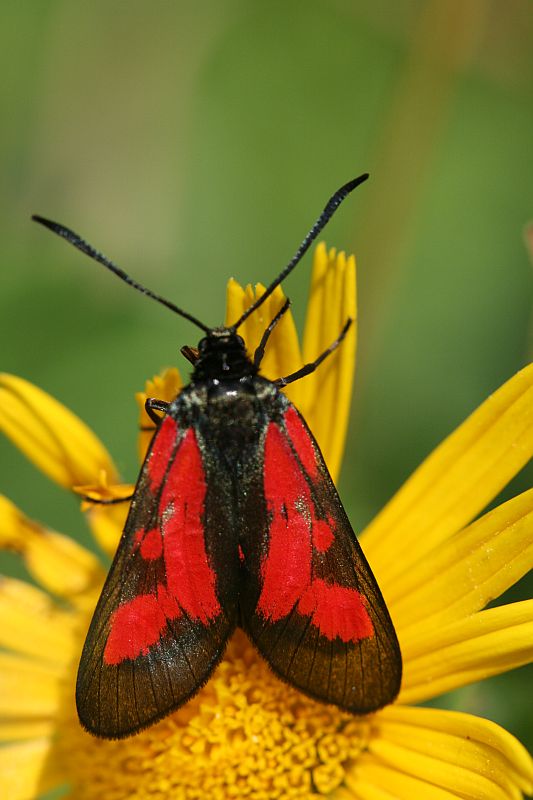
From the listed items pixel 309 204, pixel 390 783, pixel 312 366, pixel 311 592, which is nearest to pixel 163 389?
pixel 312 366

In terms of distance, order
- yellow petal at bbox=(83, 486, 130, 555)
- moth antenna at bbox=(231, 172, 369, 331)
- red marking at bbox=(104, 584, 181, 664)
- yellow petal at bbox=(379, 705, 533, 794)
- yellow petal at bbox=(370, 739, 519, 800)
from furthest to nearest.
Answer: yellow petal at bbox=(83, 486, 130, 555), moth antenna at bbox=(231, 172, 369, 331), red marking at bbox=(104, 584, 181, 664), yellow petal at bbox=(370, 739, 519, 800), yellow petal at bbox=(379, 705, 533, 794)

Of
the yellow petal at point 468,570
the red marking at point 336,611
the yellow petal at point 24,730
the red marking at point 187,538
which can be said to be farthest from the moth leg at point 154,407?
the yellow petal at point 24,730

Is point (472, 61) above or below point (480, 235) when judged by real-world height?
above

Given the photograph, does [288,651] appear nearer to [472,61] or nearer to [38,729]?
[38,729]

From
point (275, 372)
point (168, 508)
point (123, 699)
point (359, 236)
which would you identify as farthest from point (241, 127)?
point (123, 699)

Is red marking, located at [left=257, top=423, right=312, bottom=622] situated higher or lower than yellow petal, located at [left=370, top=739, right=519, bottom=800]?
higher

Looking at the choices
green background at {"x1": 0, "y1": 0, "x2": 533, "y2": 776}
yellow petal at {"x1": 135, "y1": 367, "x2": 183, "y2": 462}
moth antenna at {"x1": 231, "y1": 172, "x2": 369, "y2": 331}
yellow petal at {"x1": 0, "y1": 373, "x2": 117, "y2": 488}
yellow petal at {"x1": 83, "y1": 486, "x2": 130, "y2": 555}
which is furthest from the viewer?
green background at {"x1": 0, "y1": 0, "x2": 533, "y2": 776}

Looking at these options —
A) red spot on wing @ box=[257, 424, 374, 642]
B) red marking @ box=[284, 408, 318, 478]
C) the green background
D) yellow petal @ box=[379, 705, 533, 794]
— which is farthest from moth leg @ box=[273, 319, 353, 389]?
the green background

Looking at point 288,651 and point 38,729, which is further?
point 38,729

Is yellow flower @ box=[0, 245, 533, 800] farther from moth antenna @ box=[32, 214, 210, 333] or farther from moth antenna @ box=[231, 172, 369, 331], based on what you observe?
moth antenna @ box=[32, 214, 210, 333]
